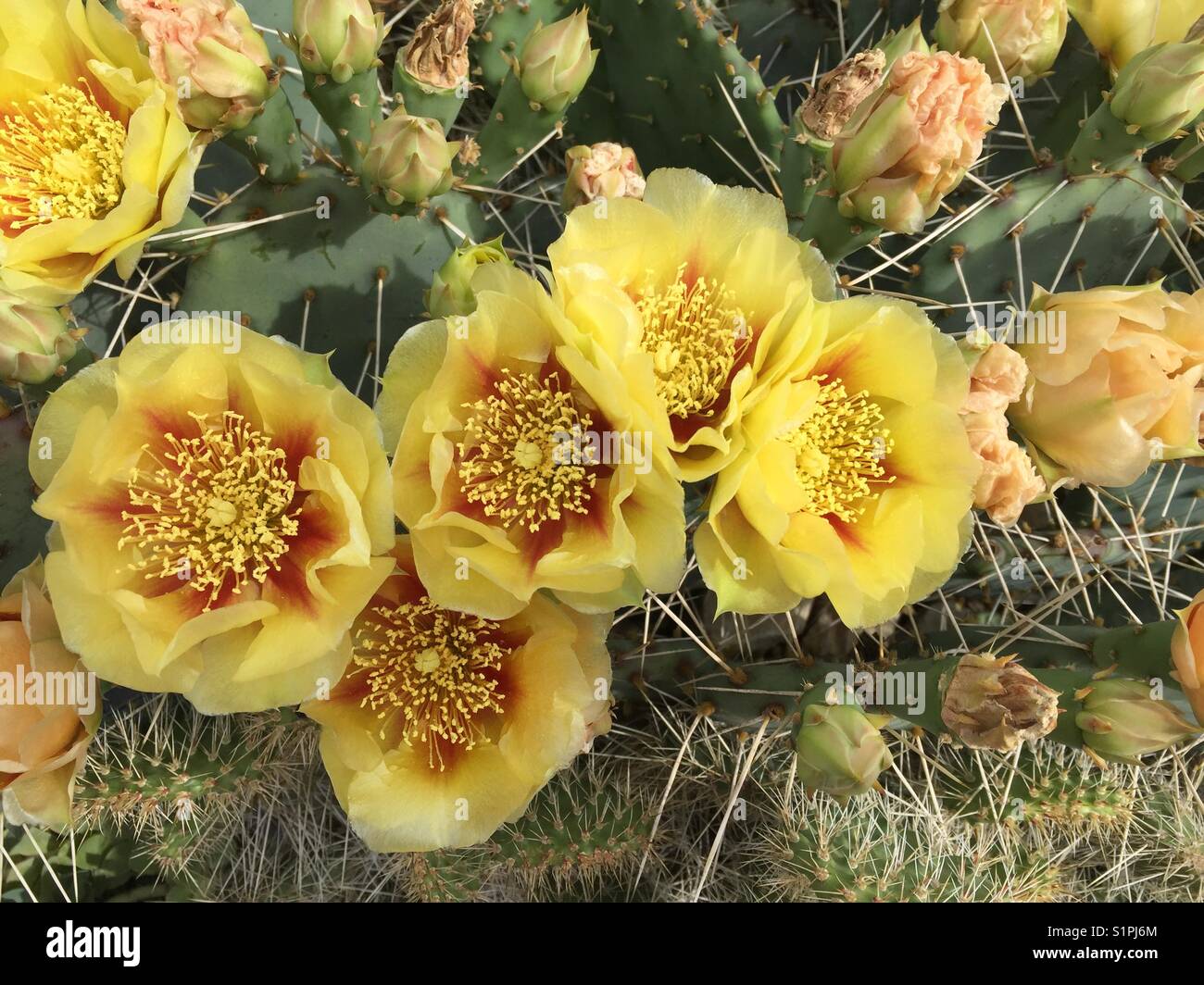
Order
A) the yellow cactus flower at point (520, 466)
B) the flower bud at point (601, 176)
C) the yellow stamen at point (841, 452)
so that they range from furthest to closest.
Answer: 1. the flower bud at point (601, 176)
2. the yellow stamen at point (841, 452)
3. the yellow cactus flower at point (520, 466)

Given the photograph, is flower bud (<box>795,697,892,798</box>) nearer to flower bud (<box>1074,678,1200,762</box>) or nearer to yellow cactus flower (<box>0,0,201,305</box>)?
flower bud (<box>1074,678,1200,762</box>)

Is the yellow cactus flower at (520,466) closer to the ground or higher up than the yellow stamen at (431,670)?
higher up

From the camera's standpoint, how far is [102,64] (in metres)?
0.85

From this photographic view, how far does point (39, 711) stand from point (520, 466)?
51cm

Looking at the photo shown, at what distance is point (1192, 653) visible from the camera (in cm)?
87

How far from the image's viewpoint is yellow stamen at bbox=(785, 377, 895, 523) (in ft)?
2.65

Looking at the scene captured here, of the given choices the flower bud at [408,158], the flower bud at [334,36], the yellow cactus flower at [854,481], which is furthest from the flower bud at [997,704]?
the flower bud at [334,36]

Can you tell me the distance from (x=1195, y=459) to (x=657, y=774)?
0.72 m

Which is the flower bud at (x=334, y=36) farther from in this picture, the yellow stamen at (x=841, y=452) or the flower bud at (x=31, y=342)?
the yellow stamen at (x=841, y=452)

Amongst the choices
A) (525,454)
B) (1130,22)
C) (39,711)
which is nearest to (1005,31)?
(1130,22)

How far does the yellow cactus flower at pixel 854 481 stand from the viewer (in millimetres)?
731

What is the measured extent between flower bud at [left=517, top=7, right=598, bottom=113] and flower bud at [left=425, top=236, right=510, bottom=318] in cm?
19

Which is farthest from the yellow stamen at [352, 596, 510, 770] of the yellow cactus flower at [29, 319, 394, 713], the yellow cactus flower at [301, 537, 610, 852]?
the yellow cactus flower at [29, 319, 394, 713]

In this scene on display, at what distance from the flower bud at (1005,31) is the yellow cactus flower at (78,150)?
760mm
